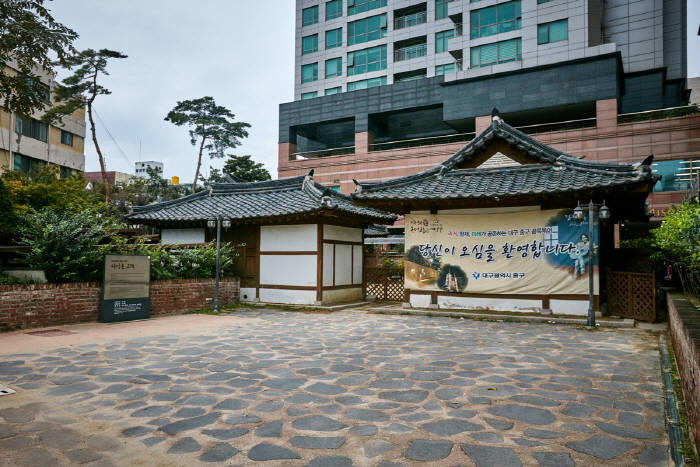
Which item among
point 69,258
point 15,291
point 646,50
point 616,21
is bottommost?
point 15,291

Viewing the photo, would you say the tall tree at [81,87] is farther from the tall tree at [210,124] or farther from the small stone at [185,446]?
the small stone at [185,446]

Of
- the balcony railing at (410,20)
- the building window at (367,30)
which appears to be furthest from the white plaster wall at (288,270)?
the balcony railing at (410,20)

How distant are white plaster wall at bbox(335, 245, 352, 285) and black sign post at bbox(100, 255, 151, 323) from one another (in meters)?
Answer: 6.62

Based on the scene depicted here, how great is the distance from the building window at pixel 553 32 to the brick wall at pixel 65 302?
31.1 metres

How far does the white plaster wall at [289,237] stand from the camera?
1562cm

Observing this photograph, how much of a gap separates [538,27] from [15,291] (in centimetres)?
3545

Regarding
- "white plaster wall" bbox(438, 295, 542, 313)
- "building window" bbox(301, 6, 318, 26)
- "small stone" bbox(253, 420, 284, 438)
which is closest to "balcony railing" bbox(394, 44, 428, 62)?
"building window" bbox(301, 6, 318, 26)

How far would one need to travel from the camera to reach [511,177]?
1359 centimetres

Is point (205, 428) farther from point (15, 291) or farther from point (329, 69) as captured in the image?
point (329, 69)

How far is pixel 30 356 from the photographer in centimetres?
760

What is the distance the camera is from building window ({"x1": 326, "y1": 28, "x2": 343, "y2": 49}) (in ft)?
144

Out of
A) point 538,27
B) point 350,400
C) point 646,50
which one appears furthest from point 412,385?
point 646,50

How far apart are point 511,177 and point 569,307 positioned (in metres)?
4.17

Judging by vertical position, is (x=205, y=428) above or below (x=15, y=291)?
below
